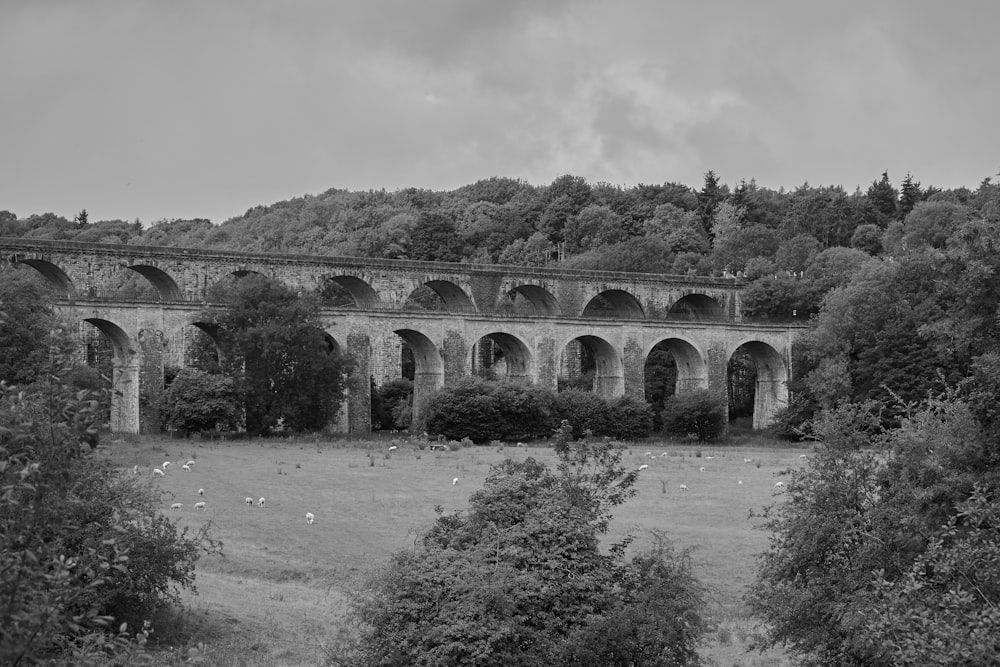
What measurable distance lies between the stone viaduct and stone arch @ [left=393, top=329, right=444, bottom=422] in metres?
0.08

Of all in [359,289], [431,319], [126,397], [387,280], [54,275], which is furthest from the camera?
[359,289]

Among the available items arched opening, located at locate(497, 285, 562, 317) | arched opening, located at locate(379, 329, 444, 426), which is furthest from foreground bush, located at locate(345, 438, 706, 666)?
arched opening, located at locate(497, 285, 562, 317)

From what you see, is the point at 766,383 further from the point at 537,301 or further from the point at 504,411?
the point at 504,411

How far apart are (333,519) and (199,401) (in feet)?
69.1

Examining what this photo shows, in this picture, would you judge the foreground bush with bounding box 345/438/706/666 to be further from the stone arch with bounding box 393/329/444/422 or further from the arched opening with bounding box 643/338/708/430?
the arched opening with bounding box 643/338/708/430

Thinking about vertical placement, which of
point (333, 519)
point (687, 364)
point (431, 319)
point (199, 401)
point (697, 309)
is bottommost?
point (333, 519)

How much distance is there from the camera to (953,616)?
10.5 metres

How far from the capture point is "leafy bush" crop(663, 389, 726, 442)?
57.3 metres

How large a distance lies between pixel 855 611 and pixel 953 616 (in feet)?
12.0

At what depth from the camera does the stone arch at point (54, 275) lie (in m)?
53.6

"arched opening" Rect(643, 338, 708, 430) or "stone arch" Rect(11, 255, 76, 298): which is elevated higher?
"stone arch" Rect(11, 255, 76, 298)

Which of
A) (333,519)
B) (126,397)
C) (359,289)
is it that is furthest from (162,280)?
(333,519)

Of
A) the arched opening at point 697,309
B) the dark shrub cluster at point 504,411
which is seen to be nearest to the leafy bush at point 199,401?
the dark shrub cluster at point 504,411

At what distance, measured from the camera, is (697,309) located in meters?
72.5
